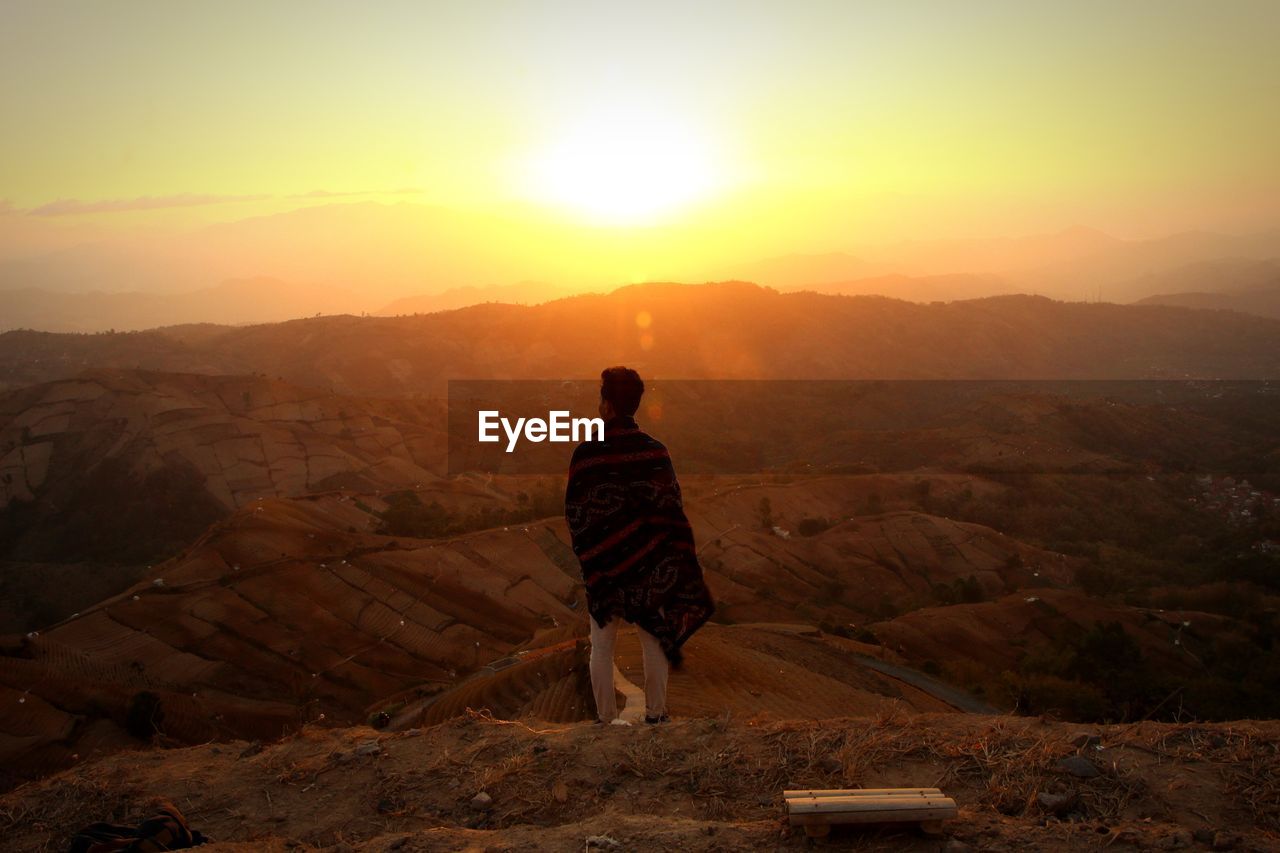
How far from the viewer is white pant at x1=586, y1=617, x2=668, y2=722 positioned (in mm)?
4086

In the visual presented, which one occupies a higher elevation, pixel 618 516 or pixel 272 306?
pixel 272 306

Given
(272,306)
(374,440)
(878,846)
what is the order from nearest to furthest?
(878,846) < (374,440) < (272,306)

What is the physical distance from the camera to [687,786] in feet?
11.4

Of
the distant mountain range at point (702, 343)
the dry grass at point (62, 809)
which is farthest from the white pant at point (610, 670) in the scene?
the distant mountain range at point (702, 343)

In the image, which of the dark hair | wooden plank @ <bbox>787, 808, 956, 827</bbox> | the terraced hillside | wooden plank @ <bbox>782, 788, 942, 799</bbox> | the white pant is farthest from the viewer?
the terraced hillside

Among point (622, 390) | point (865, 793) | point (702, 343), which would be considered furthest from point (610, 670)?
point (702, 343)

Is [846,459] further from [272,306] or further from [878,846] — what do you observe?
[272,306]

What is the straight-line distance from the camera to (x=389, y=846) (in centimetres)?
299

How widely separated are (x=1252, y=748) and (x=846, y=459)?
29.8 m

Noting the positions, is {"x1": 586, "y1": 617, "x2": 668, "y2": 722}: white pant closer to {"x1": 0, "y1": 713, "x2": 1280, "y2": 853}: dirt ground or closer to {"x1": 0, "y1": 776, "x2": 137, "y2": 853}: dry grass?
{"x1": 0, "y1": 713, "x2": 1280, "y2": 853}: dirt ground

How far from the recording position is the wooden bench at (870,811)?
2.69 meters

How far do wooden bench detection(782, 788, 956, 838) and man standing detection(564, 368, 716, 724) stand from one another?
129cm

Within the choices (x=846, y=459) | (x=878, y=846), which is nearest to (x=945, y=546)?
(x=846, y=459)

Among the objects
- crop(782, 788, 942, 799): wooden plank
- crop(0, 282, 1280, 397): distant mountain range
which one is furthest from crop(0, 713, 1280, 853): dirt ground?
crop(0, 282, 1280, 397): distant mountain range
